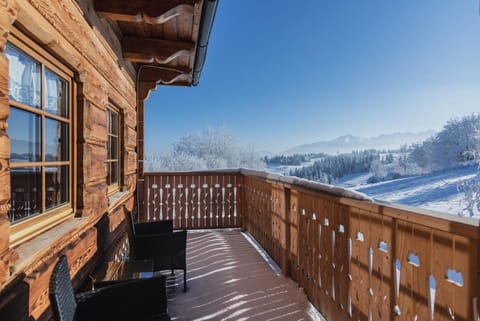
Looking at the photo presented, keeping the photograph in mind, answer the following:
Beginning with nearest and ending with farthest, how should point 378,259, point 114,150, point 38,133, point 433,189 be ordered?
point 38,133
point 378,259
point 114,150
point 433,189

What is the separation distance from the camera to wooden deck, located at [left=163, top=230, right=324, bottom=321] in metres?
2.51

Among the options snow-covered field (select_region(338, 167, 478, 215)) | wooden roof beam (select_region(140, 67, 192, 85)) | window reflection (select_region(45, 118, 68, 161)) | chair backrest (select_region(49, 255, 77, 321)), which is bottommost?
snow-covered field (select_region(338, 167, 478, 215))

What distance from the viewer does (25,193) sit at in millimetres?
1414

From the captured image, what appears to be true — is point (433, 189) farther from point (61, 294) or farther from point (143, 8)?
point (61, 294)

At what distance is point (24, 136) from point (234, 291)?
→ 2237mm

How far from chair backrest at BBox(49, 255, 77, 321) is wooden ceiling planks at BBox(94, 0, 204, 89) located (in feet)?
6.21

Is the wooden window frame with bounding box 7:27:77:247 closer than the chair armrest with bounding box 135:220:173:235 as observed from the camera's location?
Yes

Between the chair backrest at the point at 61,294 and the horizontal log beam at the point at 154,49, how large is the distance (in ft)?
8.73

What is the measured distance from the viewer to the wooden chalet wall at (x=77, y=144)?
112 centimetres

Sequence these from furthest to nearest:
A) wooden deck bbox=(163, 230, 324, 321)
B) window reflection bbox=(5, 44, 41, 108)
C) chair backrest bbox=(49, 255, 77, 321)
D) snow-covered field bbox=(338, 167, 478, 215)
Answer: snow-covered field bbox=(338, 167, 478, 215)
wooden deck bbox=(163, 230, 324, 321)
window reflection bbox=(5, 44, 41, 108)
chair backrest bbox=(49, 255, 77, 321)

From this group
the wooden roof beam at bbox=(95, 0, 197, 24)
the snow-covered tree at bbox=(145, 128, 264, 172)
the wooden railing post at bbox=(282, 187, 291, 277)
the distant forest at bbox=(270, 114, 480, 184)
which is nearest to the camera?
the wooden roof beam at bbox=(95, 0, 197, 24)

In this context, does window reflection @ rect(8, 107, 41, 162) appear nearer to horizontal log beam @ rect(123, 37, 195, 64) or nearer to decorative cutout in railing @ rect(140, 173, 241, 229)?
horizontal log beam @ rect(123, 37, 195, 64)

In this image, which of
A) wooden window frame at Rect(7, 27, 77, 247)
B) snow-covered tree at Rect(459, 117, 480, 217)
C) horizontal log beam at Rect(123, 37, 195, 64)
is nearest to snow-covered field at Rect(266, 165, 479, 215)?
snow-covered tree at Rect(459, 117, 480, 217)

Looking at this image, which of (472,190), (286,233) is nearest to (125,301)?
(286,233)
